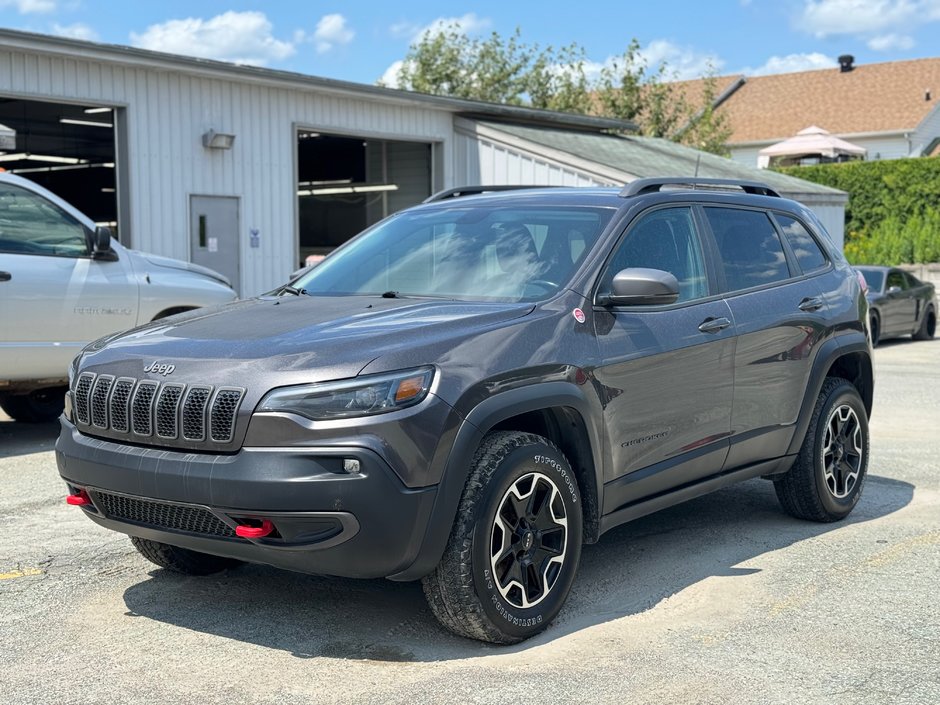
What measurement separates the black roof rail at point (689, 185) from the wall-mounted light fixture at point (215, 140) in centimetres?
1161

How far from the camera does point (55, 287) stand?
353 inches

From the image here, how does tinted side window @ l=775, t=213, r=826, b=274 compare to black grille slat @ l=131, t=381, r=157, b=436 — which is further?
tinted side window @ l=775, t=213, r=826, b=274

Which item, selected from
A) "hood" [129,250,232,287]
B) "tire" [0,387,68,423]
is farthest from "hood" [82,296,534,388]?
"tire" [0,387,68,423]

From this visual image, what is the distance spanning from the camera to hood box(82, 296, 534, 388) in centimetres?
419

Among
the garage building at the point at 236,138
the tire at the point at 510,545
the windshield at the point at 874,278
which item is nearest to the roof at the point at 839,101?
the garage building at the point at 236,138

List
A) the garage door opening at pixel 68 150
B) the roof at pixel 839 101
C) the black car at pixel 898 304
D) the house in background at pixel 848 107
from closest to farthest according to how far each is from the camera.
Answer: the black car at pixel 898 304
the garage door opening at pixel 68 150
the house in background at pixel 848 107
the roof at pixel 839 101

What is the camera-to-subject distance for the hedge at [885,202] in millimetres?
30016

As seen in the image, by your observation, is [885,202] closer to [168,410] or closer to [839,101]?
[839,101]

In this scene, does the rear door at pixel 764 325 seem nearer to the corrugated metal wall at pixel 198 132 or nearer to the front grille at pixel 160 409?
the front grille at pixel 160 409

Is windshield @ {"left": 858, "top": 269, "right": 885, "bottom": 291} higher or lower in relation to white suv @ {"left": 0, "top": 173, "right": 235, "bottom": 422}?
lower

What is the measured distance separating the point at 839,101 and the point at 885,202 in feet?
64.7

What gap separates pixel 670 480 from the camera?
5402 millimetres

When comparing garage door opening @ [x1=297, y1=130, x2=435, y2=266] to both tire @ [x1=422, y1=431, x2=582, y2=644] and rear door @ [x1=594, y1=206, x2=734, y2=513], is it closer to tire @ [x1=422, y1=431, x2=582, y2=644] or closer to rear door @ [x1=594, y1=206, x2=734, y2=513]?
rear door @ [x1=594, y1=206, x2=734, y2=513]

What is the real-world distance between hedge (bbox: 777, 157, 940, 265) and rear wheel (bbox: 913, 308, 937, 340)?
7.50 meters
